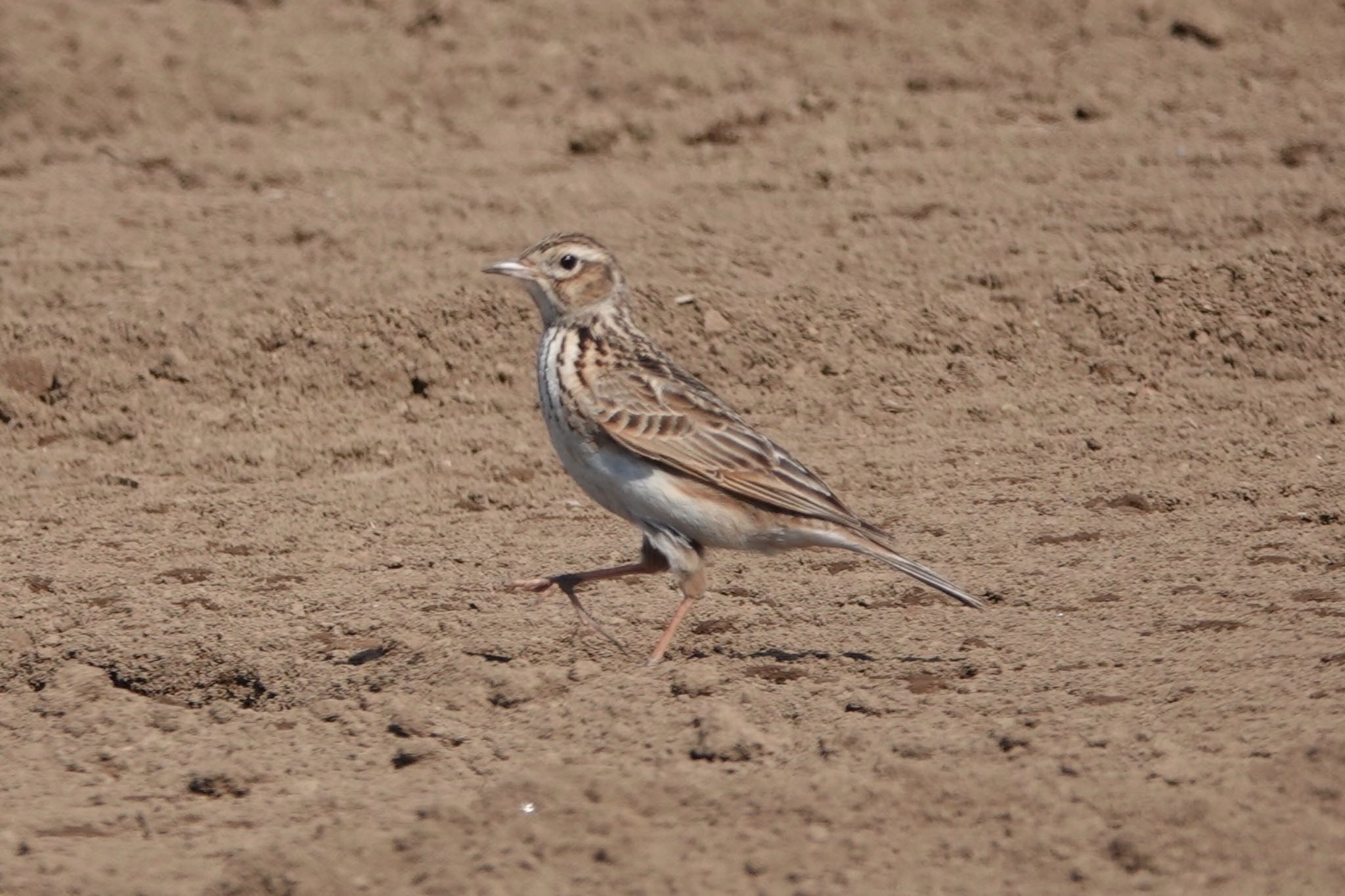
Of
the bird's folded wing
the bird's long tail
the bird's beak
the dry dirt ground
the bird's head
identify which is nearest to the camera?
the dry dirt ground

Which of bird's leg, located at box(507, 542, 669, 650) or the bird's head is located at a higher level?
the bird's head

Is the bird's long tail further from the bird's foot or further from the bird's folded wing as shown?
the bird's foot

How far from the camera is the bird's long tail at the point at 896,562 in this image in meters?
6.61

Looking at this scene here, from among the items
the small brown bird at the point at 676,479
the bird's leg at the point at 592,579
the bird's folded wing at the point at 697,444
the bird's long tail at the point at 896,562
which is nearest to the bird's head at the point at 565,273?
the small brown bird at the point at 676,479

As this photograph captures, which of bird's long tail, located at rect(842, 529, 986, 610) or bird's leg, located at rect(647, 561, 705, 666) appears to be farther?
bird's leg, located at rect(647, 561, 705, 666)

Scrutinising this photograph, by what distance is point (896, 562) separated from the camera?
6.71 meters

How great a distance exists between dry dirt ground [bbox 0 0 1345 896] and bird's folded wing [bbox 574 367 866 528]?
0.53 meters

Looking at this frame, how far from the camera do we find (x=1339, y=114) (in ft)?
40.0

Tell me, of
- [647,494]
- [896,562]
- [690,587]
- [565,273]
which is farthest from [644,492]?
[565,273]

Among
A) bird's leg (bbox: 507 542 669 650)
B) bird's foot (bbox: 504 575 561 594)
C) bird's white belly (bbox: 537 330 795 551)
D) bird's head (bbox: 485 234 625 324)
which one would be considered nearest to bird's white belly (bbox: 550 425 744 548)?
bird's white belly (bbox: 537 330 795 551)

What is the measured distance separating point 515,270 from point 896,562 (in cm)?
180

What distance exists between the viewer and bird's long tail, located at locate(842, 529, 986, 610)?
6.61 meters

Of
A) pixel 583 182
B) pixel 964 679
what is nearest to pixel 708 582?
pixel 964 679

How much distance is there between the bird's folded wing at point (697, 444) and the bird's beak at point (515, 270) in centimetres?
57
